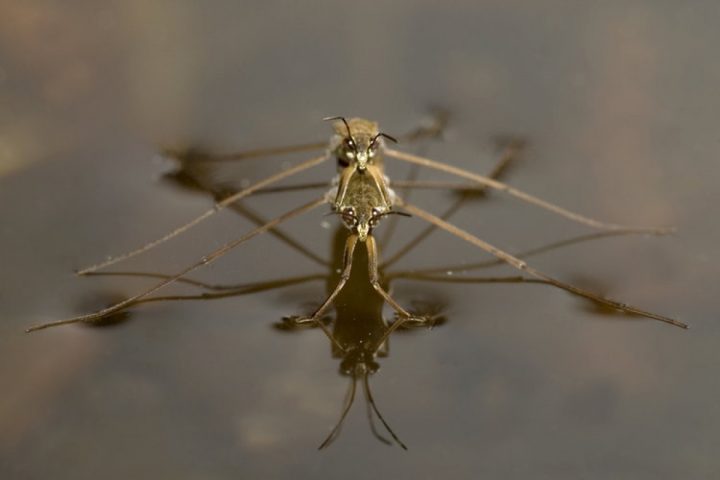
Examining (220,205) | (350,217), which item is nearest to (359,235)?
(350,217)

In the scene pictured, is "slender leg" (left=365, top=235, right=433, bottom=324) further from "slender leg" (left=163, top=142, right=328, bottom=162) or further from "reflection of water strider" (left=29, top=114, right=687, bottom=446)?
"slender leg" (left=163, top=142, right=328, bottom=162)

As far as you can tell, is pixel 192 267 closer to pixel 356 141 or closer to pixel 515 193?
pixel 356 141

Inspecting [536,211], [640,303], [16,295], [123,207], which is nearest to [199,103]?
[123,207]

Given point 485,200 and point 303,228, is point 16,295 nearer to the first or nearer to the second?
point 303,228

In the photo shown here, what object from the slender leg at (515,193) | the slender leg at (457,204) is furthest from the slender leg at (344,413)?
the slender leg at (515,193)

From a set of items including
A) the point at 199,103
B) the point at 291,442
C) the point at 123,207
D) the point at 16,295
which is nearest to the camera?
the point at 291,442
